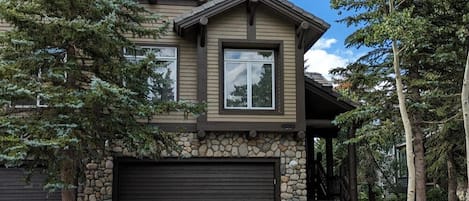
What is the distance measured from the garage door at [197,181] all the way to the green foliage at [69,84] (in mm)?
2193

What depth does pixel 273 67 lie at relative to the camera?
1210 centimetres

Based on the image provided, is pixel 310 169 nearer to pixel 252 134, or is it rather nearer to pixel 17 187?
pixel 252 134

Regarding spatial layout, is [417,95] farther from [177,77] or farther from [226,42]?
[177,77]

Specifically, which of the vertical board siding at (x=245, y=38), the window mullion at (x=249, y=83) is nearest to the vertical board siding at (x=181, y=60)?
the vertical board siding at (x=245, y=38)

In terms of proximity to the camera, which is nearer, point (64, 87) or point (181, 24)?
point (64, 87)

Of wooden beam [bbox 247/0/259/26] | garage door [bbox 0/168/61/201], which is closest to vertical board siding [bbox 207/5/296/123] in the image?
wooden beam [bbox 247/0/259/26]

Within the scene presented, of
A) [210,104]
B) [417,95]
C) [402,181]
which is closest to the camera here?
[417,95]

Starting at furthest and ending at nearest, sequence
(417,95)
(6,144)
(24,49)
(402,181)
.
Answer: (402,181), (417,95), (24,49), (6,144)

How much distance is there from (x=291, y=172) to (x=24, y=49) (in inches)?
239

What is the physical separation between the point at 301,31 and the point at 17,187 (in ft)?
22.4

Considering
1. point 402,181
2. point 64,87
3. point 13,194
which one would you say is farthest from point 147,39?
point 402,181

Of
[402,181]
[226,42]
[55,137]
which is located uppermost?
[226,42]

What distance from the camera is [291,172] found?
11.8 meters

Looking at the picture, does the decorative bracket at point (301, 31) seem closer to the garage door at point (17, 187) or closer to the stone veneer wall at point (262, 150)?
the stone veneer wall at point (262, 150)
